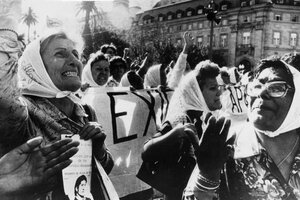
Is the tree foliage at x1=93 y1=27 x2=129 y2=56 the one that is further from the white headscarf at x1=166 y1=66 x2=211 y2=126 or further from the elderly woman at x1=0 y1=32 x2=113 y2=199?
the elderly woman at x1=0 y1=32 x2=113 y2=199

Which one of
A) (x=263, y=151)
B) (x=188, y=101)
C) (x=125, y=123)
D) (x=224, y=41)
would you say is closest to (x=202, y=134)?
(x=263, y=151)

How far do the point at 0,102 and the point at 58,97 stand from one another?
0.40 m

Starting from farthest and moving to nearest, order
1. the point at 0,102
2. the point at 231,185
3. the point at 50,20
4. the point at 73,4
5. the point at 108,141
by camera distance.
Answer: the point at 108,141
the point at 73,4
the point at 50,20
the point at 231,185
the point at 0,102

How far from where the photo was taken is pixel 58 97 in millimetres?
1309

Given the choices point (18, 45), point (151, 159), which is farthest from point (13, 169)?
point (151, 159)

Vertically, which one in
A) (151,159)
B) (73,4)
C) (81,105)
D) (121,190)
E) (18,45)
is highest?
(73,4)

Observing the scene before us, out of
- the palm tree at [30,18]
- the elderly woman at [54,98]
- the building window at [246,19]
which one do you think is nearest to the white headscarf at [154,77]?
the palm tree at [30,18]

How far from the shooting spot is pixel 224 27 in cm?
2919

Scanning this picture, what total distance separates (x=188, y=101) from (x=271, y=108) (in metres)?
0.52

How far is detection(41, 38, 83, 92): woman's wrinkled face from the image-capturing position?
1.32 meters

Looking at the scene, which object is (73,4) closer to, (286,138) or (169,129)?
(169,129)

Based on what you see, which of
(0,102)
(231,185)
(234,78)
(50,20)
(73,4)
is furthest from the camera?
(234,78)

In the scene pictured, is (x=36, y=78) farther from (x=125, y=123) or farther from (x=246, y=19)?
(x=246, y=19)

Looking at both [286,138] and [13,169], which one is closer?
[13,169]
